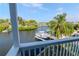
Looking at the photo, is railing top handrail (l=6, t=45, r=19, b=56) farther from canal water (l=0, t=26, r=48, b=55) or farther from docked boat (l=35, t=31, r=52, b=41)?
docked boat (l=35, t=31, r=52, b=41)

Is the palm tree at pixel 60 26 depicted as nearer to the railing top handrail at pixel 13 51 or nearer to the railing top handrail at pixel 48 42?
the railing top handrail at pixel 48 42

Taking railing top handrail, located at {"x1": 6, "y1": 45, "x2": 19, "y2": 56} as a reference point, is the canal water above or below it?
above

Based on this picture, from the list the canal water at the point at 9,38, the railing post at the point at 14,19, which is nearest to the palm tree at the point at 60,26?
the canal water at the point at 9,38

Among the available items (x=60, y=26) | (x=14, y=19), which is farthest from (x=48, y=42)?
(x=14, y=19)

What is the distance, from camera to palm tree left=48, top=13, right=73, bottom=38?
2334 millimetres

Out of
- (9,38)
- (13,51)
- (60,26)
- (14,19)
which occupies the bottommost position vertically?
(13,51)

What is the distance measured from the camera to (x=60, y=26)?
235 cm

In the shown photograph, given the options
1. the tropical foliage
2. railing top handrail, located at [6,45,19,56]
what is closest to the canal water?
the tropical foliage

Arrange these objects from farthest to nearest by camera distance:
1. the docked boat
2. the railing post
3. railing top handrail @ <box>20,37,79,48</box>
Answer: the docked boat
railing top handrail @ <box>20,37,79,48</box>
the railing post

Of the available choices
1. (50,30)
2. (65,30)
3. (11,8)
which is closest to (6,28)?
(11,8)

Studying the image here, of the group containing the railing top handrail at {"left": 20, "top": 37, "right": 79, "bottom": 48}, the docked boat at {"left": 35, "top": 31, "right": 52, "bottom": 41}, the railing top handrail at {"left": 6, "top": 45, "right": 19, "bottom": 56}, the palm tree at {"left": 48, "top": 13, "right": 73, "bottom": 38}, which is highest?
the palm tree at {"left": 48, "top": 13, "right": 73, "bottom": 38}

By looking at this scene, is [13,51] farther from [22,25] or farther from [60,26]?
[60,26]

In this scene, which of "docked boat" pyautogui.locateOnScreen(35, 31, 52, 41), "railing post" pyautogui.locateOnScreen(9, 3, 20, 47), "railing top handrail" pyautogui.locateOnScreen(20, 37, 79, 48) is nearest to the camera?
"railing post" pyautogui.locateOnScreen(9, 3, 20, 47)

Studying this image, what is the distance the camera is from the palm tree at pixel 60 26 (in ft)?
7.66
